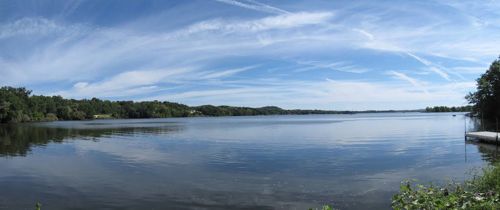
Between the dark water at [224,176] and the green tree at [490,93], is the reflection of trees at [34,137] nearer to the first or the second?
the dark water at [224,176]

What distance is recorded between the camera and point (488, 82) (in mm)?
87062

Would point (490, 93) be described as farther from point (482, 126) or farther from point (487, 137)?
→ point (487, 137)

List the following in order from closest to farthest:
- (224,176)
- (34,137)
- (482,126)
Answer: (224,176)
(34,137)
(482,126)

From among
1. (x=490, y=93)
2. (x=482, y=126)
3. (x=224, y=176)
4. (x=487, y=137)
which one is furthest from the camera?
(x=490, y=93)

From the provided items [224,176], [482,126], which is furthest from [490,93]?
[224,176]

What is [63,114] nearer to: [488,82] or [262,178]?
[488,82]

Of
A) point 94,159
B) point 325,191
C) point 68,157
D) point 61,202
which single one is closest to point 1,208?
point 61,202

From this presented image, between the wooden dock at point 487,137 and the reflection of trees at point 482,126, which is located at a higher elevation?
the reflection of trees at point 482,126

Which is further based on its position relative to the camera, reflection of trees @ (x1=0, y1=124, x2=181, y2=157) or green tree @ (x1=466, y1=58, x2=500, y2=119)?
green tree @ (x1=466, y1=58, x2=500, y2=119)

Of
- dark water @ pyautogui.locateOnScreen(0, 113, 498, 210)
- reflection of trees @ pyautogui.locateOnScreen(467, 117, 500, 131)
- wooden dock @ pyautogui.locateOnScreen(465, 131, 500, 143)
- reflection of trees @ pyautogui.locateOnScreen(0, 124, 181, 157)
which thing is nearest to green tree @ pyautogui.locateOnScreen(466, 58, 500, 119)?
reflection of trees @ pyautogui.locateOnScreen(467, 117, 500, 131)

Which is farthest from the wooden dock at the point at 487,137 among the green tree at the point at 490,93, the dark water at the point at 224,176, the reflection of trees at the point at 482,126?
the green tree at the point at 490,93

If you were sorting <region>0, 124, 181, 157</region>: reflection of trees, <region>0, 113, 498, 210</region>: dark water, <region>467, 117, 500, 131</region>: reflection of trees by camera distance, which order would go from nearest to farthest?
<region>0, 113, 498, 210</region>: dark water → <region>0, 124, 181, 157</region>: reflection of trees → <region>467, 117, 500, 131</region>: reflection of trees

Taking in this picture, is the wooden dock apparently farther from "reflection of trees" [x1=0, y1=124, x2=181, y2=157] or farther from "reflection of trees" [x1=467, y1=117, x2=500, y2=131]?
"reflection of trees" [x1=0, y1=124, x2=181, y2=157]

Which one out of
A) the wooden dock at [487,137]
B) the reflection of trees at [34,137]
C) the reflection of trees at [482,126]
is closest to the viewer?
the reflection of trees at [34,137]
